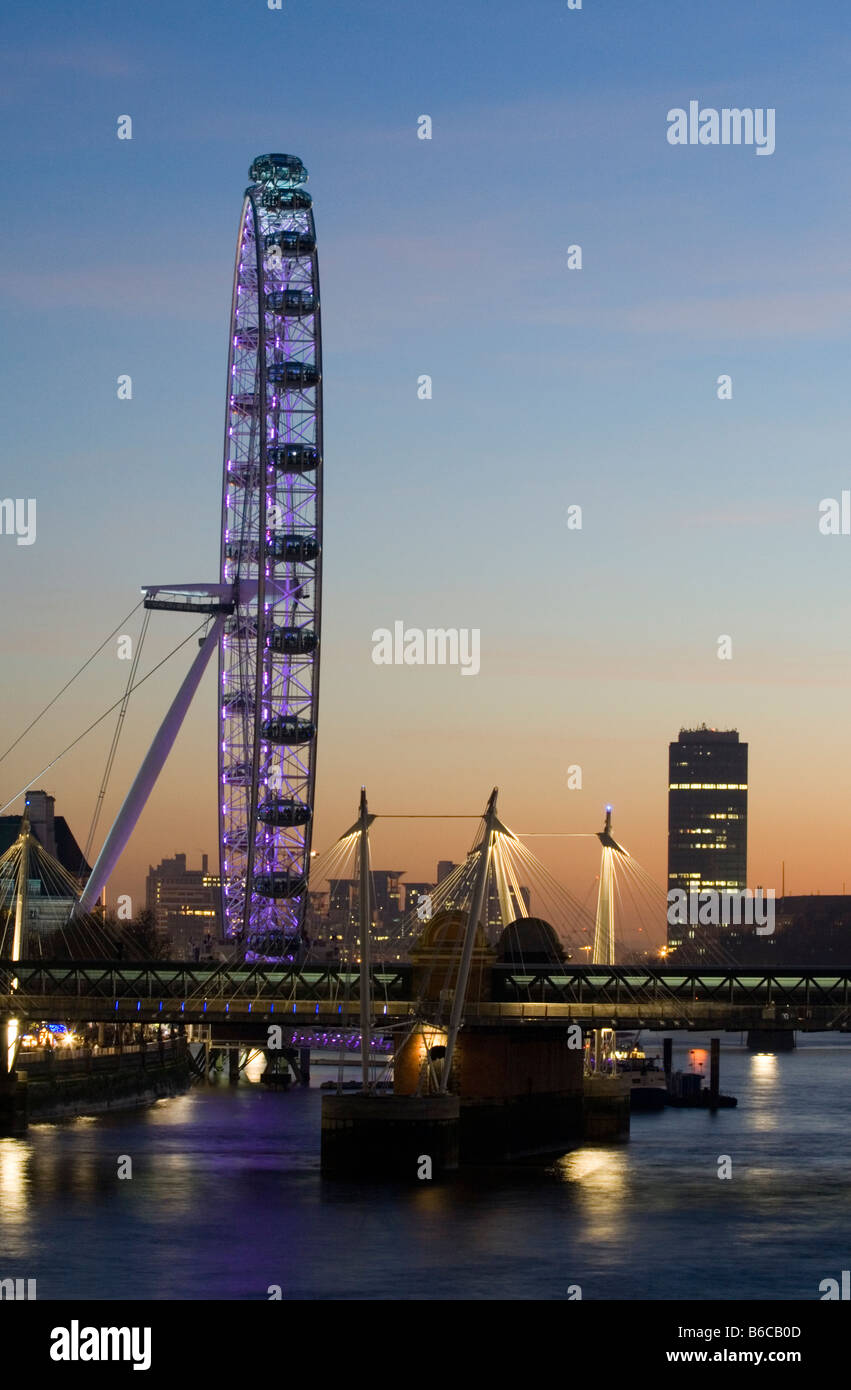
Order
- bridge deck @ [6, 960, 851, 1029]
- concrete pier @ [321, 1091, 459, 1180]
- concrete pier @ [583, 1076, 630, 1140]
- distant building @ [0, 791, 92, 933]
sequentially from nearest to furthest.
A: concrete pier @ [321, 1091, 459, 1180]
bridge deck @ [6, 960, 851, 1029]
concrete pier @ [583, 1076, 630, 1140]
distant building @ [0, 791, 92, 933]

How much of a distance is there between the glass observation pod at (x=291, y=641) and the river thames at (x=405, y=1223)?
23.7m

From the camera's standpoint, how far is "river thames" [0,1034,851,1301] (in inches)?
2098

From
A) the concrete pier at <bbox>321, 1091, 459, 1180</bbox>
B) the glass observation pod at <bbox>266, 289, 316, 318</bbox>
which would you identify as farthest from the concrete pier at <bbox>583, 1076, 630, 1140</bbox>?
the glass observation pod at <bbox>266, 289, 316, 318</bbox>

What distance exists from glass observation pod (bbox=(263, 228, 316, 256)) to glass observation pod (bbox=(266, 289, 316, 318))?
168 centimetres

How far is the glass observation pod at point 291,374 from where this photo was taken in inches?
4117

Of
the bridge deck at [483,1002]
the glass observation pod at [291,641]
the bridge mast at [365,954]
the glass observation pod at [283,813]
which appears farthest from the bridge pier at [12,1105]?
the glass observation pod at [291,641]

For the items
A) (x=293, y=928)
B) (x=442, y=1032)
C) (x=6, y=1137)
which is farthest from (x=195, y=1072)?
(x=442, y=1032)

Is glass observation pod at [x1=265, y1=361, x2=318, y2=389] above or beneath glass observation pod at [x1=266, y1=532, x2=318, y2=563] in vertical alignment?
above

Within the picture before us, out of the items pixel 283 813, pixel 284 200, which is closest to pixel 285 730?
pixel 283 813

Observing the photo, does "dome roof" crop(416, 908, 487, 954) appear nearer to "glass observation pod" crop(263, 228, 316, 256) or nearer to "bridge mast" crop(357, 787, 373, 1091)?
"bridge mast" crop(357, 787, 373, 1091)

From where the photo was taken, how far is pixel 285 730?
10569 cm

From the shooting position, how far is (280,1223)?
61250mm
